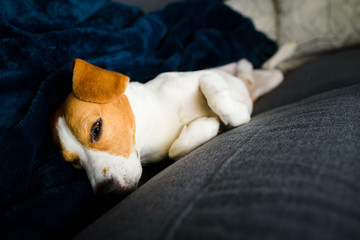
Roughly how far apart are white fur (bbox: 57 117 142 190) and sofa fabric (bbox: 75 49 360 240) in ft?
0.90

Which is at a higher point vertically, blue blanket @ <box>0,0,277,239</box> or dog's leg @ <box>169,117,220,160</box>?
blue blanket @ <box>0,0,277,239</box>

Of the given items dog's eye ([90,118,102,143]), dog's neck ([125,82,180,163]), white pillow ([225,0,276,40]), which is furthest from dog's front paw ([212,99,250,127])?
white pillow ([225,0,276,40])

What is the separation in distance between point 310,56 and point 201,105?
4.95ft

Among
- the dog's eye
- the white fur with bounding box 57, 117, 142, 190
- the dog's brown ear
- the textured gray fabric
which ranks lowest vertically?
the textured gray fabric

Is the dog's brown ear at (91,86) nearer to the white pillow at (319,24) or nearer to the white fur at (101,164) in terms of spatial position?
the white fur at (101,164)

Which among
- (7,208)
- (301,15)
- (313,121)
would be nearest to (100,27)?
(7,208)

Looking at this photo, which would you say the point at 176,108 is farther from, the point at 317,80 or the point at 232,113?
the point at 317,80

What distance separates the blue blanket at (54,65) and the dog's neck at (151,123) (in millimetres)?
223

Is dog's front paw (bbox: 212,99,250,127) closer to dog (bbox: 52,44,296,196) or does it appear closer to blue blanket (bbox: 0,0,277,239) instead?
dog (bbox: 52,44,296,196)

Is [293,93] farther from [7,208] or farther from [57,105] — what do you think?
[7,208]

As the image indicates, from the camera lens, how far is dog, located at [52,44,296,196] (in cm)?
93

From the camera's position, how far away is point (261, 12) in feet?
7.73

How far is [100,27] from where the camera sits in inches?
53.8

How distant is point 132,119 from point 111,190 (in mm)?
343
